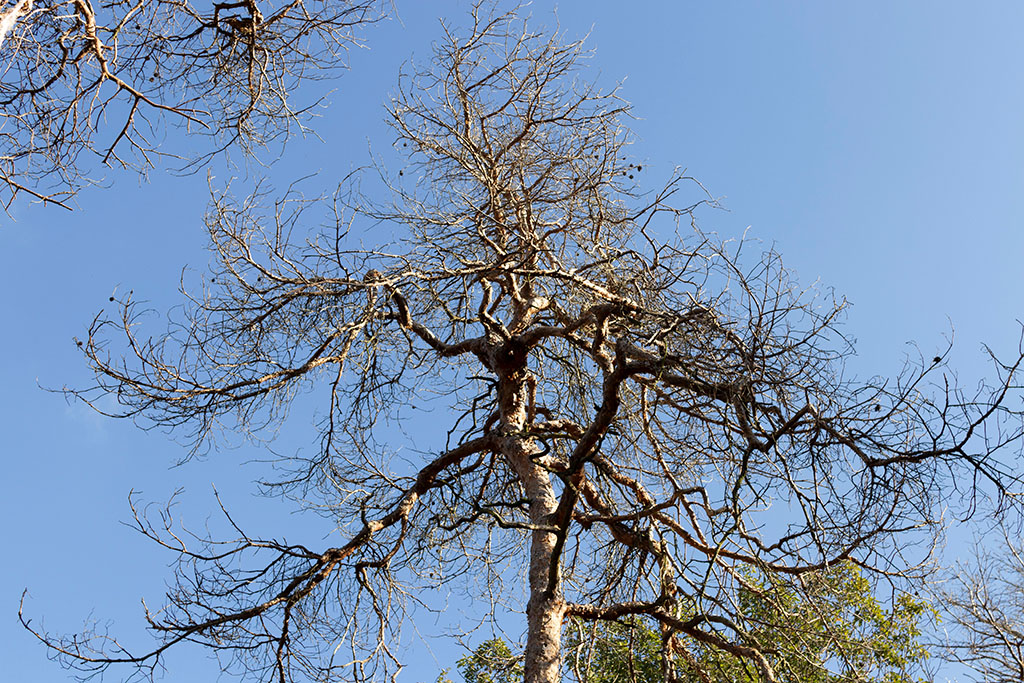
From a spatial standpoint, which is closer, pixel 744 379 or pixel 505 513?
pixel 744 379

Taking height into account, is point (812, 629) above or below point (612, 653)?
below

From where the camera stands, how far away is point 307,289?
5.61 m

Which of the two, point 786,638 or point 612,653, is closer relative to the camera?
point 786,638

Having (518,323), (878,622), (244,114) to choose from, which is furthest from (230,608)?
(878,622)

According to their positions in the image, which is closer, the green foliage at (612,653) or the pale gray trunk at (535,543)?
the pale gray trunk at (535,543)

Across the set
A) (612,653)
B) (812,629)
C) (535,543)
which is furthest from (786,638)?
(612,653)

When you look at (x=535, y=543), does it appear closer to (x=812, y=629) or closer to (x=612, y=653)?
(x=812, y=629)

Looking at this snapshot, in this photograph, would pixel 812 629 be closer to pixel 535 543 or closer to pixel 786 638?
pixel 786 638

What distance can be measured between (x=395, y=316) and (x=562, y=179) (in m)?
1.90

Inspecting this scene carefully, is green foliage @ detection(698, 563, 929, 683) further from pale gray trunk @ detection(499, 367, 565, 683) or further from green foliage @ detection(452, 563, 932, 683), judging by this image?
pale gray trunk @ detection(499, 367, 565, 683)

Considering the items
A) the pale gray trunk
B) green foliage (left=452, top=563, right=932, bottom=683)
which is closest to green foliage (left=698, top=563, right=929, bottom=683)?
green foliage (left=452, top=563, right=932, bottom=683)

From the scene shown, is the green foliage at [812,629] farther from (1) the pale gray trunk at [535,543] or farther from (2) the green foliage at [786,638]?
(1) the pale gray trunk at [535,543]

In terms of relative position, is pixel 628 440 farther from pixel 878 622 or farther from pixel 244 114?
pixel 878 622

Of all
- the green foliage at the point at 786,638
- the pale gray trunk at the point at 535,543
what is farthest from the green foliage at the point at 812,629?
the pale gray trunk at the point at 535,543
